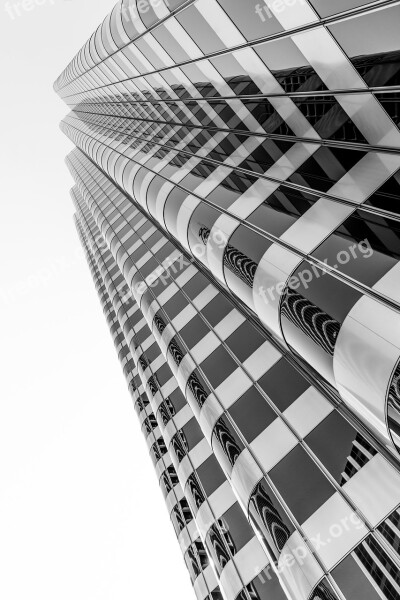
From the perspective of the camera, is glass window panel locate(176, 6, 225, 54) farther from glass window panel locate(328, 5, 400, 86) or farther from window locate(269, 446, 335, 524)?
window locate(269, 446, 335, 524)

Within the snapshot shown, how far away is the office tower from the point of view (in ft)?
33.4

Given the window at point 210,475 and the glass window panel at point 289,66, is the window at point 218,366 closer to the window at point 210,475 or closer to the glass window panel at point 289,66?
the window at point 210,475

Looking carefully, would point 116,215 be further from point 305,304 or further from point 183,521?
point 305,304

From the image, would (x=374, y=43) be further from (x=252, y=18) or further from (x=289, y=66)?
(x=252, y=18)

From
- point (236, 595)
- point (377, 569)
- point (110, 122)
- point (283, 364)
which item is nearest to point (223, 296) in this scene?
point (283, 364)


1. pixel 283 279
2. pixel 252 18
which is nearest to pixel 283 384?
pixel 283 279

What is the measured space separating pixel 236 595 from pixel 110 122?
43.8m

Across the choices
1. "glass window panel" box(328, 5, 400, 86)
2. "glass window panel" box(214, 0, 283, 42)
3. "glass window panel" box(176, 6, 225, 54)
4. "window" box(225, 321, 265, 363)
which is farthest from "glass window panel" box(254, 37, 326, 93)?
"window" box(225, 321, 265, 363)

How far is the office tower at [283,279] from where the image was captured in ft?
33.4

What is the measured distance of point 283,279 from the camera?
1251cm

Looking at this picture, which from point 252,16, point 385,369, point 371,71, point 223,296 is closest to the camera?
point 385,369

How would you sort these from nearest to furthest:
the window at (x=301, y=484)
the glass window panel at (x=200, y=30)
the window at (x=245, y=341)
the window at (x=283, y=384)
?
the window at (x=301, y=484) < the glass window panel at (x=200, y=30) < the window at (x=283, y=384) < the window at (x=245, y=341)

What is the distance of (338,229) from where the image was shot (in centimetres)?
1159

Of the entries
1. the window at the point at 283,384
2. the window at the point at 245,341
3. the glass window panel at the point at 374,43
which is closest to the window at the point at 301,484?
the window at the point at 283,384
